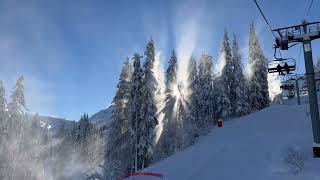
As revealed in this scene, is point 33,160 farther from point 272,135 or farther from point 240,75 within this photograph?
point 272,135

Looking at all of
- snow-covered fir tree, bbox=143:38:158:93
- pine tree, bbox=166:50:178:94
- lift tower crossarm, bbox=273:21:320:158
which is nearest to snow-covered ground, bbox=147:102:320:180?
lift tower crossarm, bbox=273:21:320:158

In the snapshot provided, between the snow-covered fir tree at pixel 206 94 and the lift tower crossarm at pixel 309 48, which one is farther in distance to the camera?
the snow-covered fir tree at pixel 206 94

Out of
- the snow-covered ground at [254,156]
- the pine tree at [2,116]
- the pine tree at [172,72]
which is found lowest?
the snow-covered ground at [254,156]

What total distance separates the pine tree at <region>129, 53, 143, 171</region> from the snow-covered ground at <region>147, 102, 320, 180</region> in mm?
15609

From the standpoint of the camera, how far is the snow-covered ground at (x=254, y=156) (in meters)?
20.7

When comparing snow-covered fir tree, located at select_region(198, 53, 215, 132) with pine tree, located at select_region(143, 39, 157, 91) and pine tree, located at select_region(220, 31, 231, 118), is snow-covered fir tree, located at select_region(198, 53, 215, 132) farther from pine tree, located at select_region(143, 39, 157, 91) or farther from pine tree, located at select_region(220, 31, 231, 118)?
pine tree, located at select_region(143, 39, 157, 91)

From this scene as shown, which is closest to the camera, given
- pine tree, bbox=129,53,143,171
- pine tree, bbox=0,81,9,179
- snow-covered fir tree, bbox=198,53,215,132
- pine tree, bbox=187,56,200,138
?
pine tree, bbox=129,53,143,171

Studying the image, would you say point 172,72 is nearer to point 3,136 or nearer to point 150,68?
point 150,68

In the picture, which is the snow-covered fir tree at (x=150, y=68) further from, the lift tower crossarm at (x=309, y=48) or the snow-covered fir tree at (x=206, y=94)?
the lift tower crossarm at (x=309, y=48)

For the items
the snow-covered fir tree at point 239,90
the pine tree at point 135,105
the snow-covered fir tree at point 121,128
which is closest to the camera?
the pine tree at point 135,105

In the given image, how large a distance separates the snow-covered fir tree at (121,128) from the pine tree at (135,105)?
1.83 m

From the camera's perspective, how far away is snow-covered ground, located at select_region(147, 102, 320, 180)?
2069 cm

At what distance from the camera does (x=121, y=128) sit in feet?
179

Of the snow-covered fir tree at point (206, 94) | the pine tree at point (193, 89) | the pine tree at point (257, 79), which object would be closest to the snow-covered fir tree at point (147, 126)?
the pine tree at point (193, 89)
